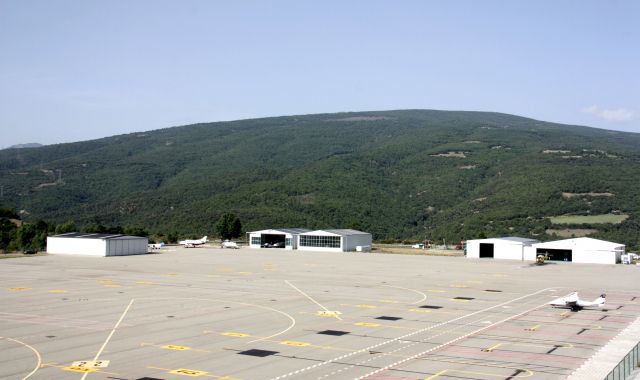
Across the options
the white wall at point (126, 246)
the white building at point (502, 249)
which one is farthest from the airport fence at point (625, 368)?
the white wall at point (126, 246)

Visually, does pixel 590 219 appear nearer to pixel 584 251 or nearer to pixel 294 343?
pixel 584 251

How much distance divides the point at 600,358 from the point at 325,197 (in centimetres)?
16367

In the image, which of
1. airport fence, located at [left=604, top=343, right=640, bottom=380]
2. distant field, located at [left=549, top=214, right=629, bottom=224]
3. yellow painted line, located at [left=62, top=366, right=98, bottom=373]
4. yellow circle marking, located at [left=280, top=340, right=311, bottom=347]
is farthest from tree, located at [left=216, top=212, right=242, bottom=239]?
airport fence, located at [left=604, top=343, right=640, bottom=380]

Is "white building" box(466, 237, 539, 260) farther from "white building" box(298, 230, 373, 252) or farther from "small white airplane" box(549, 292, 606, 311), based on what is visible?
A: "small white airplane" box(549, 292, 606, 311)

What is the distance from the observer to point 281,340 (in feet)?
121

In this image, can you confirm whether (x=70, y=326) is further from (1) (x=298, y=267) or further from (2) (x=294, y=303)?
(1) (x=298, y=267)

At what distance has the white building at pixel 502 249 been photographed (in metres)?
112

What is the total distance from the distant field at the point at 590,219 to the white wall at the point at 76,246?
103 metres

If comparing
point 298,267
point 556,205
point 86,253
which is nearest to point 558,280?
point 298,267

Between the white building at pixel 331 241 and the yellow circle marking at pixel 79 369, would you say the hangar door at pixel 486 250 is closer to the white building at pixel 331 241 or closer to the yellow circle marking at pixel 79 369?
the white building at pixel 331 241

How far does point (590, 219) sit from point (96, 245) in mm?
111722

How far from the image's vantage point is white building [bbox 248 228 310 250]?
132m

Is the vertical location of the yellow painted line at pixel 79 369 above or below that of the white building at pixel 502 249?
below

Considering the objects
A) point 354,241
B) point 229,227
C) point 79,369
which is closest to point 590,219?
point 354,241
